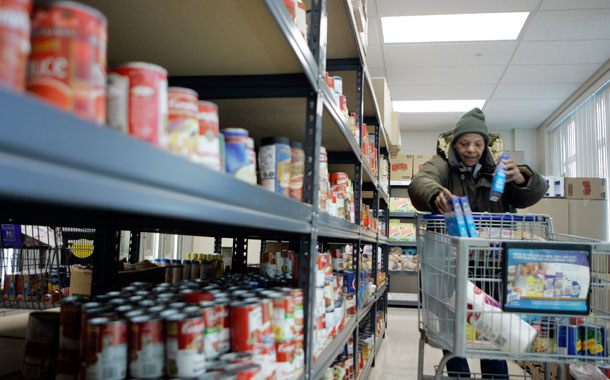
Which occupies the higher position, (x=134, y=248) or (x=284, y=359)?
(x=134, y=248)

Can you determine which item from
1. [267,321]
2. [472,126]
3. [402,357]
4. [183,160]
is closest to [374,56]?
[472,126]

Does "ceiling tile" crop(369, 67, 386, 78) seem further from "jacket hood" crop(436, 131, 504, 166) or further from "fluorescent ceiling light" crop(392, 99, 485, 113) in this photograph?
"jacket hood" crop(436, 131, 504, 166)

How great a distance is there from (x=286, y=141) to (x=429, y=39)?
14.7 ft

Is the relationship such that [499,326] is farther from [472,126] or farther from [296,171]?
[472,126]

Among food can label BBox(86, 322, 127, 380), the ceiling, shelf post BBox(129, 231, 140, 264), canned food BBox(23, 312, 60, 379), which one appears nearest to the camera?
food can label BBox(86, 322, 127, 380)

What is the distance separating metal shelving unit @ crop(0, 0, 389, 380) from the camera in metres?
0.40

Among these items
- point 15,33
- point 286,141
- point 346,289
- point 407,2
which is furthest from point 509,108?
point 15,33

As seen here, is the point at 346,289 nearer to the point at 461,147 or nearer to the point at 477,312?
the point at 477,312

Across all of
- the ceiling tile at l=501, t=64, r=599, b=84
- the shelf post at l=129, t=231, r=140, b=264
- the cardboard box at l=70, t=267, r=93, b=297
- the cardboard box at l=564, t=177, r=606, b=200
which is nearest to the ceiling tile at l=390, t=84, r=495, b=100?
the ceiling tile at l=501, t=64, r=599, b=84

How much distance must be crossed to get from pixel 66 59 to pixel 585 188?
6.33 m

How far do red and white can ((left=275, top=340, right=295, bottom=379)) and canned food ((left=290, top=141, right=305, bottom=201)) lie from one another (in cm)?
42

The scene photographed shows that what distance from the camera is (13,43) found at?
458mm

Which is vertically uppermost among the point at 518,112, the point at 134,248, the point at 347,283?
the point at 518,112

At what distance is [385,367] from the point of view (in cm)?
376
